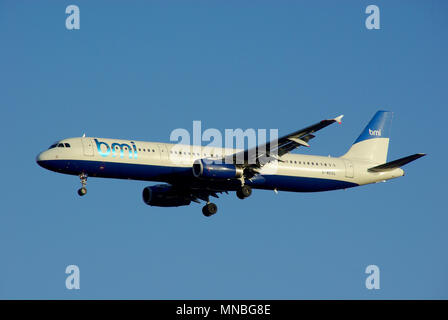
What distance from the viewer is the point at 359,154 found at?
78.6m

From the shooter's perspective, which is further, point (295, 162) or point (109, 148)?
point (295, 162)

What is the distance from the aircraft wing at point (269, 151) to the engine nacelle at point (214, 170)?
0.77 metres

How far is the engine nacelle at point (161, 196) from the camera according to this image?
7344 cm

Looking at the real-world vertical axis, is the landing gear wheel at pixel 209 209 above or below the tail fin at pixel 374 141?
below

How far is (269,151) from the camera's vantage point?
2635 inches

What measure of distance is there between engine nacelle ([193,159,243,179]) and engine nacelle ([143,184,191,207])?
775 cm

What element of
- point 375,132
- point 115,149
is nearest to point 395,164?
point 375,132

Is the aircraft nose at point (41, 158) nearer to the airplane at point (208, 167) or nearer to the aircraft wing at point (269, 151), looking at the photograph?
the airplane at point (208, 167)

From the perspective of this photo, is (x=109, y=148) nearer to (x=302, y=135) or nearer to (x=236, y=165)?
(x=236, y=165)

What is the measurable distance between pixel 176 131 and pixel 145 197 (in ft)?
26.2

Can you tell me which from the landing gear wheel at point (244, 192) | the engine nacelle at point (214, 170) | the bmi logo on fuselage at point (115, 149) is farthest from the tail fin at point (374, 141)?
the bmi logo on fuselage at point (115, 149)
